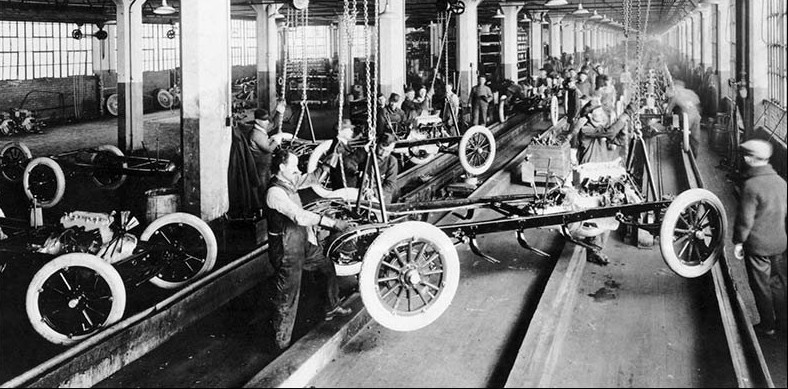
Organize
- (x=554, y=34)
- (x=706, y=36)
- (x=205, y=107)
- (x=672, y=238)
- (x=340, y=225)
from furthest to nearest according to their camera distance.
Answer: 1. (x=554, y=34)
2. (x=706, y=36)
3. (x=205, y=107)
4. (x=672, y=238)
5. (x=340, y=225)

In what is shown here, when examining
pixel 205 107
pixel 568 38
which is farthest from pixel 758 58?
pixel 568 38

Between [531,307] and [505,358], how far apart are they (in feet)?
3.50

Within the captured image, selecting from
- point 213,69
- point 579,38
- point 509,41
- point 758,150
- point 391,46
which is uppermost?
point 579,38

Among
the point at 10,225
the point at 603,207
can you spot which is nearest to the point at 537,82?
the point at 603,207

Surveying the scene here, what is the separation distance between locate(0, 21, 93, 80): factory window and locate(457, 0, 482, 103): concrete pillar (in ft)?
42.4

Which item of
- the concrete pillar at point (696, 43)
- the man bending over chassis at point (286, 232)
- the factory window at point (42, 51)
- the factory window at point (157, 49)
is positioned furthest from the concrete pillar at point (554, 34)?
the man bending over chassis at point (286, 232)

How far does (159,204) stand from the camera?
8227 millimetres

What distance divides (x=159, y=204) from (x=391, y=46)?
826 cm

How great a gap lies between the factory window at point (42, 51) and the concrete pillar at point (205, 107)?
1584cm

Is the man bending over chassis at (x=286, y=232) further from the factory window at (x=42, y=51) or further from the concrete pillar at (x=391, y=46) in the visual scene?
the factory window at (x=42, y=51)

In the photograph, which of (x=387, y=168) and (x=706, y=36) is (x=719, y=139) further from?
(x=706, y=36)

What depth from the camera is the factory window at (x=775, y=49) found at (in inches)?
408

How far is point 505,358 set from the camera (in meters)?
4.95

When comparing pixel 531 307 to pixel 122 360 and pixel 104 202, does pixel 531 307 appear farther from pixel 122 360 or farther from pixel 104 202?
pixel 104 202
